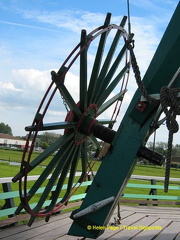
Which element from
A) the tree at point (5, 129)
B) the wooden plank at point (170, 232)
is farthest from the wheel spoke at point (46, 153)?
the tree at point (5, 129)

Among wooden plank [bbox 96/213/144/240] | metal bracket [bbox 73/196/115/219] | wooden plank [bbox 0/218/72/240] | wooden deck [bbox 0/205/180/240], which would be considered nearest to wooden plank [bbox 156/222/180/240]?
wooden deck [bbox 0/205/180/240]

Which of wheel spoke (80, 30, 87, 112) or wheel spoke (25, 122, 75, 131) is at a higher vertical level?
wheel spoke (80, 30, 87, 112)

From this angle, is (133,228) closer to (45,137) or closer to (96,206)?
(96,206)

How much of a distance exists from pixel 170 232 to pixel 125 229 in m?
0.81

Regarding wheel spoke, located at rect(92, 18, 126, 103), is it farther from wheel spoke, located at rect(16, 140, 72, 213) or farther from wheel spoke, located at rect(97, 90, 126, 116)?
wheel spoke, located at rect(16, 140, 72, 213)

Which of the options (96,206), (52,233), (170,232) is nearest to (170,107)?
(96,206)

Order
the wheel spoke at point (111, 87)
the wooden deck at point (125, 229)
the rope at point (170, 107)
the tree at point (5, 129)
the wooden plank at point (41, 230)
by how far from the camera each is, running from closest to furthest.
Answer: the rope at point (170, 107)
the wooden plank at point (41, 230)
the wooden deck at point (125, 229)
the wheel spoke at point (111, 87)
the tree at point (5, 129)

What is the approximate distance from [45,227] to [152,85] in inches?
128

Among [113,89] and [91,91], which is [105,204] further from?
[113,89]

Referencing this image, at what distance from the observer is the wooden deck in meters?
5.60

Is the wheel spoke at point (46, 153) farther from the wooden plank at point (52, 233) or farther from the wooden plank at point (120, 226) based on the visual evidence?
the wooden plank at point (120, 226)

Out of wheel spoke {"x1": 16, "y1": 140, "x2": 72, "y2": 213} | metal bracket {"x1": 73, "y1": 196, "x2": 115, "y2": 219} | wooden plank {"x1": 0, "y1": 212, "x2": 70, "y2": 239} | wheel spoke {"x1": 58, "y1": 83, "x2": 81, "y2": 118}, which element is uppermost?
wheel spoke {"x1": 58, "y1": 83, "x2": 81, "y2": 118}

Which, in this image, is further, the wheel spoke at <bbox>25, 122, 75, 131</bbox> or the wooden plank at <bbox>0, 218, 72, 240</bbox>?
the wooden plank at <bbox>0, 218, 72, 240</bbox>

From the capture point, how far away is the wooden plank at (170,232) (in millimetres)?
5980
